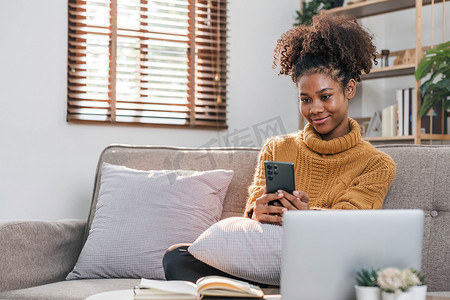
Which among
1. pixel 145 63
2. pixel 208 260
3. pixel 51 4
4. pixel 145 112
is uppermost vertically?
pixel 51 4

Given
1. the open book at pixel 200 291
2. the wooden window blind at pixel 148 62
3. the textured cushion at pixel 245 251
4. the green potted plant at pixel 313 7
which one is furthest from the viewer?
the green potted plant at pixel 313 7

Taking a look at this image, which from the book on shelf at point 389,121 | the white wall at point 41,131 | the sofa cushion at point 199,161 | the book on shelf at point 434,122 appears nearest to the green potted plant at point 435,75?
the book on shelf at point 434,122

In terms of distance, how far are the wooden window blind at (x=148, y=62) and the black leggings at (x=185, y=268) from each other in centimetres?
161

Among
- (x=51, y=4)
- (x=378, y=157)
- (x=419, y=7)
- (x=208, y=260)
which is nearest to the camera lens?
(x=208, y=260)

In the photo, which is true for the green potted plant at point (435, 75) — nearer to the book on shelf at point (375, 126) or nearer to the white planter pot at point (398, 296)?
the book on shelf at point (375, 126)

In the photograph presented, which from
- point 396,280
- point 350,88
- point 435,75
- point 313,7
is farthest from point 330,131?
point 313,7

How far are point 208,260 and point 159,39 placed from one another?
6.78 ft

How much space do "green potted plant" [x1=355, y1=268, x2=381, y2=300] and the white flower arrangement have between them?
1cm

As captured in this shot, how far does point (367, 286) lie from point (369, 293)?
0.05 ft

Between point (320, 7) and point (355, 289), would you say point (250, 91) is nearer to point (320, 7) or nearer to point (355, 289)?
point (320, 7)

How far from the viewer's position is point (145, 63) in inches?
129

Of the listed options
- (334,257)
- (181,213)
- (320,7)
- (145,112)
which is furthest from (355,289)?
(320,7)

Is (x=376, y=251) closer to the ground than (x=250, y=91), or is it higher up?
closer to the ground

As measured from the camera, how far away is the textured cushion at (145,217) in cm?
198
